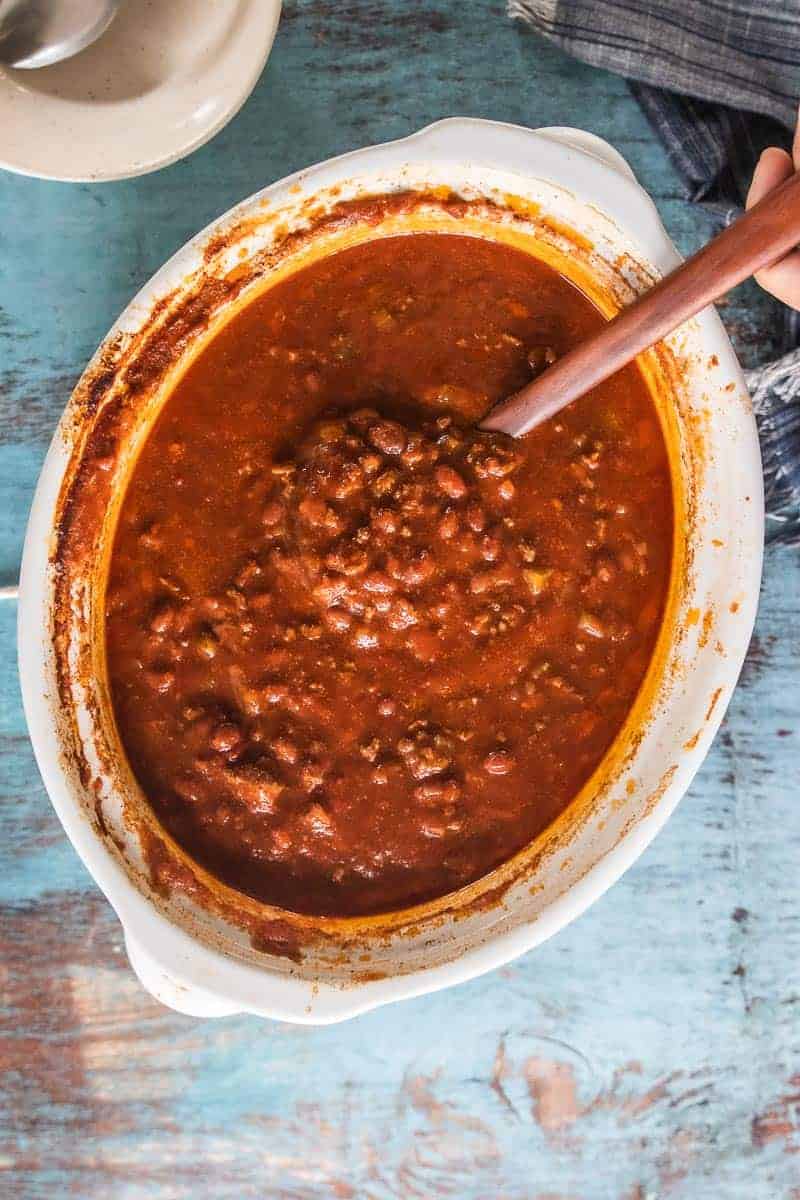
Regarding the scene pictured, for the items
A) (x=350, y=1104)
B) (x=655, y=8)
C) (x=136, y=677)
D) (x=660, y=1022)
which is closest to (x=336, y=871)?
(x=136, y=677)

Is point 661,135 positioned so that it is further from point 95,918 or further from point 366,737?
point 95,918

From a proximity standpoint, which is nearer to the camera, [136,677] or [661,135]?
[136,677]

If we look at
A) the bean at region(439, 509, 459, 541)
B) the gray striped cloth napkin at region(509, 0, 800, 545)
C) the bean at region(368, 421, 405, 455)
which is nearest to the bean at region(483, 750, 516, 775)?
the bean at region(439, 509, 459, 541)

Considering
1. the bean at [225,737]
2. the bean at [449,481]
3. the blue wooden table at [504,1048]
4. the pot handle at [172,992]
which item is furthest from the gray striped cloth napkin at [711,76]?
the pot handle at [172,992]

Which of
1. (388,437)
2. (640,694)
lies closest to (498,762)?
(640,694)

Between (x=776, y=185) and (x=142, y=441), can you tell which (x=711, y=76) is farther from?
(x=142, y=441)

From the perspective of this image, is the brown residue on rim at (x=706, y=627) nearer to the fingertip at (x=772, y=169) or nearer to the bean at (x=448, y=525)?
the bean at (x=448, y=525)
